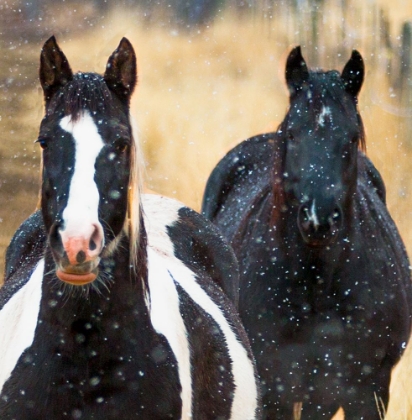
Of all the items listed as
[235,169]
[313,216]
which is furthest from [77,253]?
[235,169]

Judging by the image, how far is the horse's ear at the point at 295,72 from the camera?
4.78 m

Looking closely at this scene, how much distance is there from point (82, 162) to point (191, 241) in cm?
160

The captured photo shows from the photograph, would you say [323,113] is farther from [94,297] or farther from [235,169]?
[235,169]

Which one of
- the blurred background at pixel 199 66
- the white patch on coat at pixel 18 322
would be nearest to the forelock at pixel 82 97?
the white patch on coat at pixel 18 322

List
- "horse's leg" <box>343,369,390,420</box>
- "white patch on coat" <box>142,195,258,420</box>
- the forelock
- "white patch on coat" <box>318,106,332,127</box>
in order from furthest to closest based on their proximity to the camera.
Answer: "horse's leg" <box>343,369,390,420</box> < "white patch on coat" <box>318,106,332,127</box> < "white patch on coat" <box>142,195,258,420</box> < the forelock

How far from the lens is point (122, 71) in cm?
329

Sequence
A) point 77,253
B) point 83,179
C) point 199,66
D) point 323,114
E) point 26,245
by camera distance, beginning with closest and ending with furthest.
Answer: point 77,253 → point 83,179 → point 26,245 → point 323,114 → point 199,66

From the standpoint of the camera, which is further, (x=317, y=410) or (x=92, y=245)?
(x=317, y=410)

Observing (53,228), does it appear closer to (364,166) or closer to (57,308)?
(57,308)

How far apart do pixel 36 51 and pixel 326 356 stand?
34.1ft

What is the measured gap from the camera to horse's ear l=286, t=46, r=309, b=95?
15.7 feet

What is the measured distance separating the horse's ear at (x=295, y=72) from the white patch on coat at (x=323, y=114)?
0.30 m

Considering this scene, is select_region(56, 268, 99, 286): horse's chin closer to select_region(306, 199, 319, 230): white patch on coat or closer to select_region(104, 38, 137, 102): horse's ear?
select_region(104, 38, 137, 102): horse's ear

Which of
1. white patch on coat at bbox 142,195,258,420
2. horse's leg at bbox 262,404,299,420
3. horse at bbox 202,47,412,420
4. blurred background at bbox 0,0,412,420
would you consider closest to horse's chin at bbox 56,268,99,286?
white patch on coat at bbox 142,195,258,420
